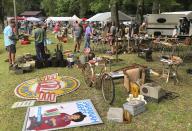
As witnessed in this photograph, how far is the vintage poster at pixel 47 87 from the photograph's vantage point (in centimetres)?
964

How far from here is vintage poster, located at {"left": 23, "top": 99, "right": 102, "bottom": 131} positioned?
721 cm

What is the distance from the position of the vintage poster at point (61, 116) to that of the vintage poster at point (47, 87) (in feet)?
2.76

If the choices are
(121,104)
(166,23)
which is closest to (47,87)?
(121,104)

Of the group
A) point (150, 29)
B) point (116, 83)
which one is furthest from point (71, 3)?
point (116, 83)

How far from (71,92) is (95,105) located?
5.22ft

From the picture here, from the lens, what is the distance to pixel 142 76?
10.1 meters

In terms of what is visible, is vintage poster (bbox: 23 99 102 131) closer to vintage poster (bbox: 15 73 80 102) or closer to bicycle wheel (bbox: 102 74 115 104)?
bicycle wheel (bbox: 102 74 115 104)

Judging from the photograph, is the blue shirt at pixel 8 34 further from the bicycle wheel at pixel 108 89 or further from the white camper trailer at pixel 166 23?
the white camper trailer at pixel 166 23

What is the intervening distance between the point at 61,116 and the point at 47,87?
306 cm

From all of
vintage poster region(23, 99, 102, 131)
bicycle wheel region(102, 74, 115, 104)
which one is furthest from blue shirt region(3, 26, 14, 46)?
bicycle wheel region(102, 74, 115, 104)

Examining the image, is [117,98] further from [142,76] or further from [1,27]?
[1,27]

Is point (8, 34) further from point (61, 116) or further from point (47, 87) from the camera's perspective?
point (61, 116)

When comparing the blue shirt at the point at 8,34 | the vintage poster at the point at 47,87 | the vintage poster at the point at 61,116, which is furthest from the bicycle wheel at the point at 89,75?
the blue shirt at the point at 8,34

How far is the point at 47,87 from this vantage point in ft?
34.9
